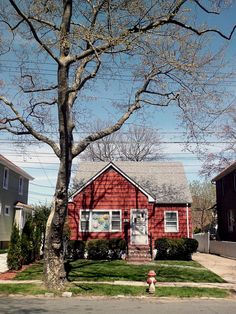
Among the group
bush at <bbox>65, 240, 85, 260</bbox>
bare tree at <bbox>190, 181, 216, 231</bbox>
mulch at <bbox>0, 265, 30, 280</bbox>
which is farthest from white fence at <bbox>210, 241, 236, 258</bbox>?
bare tree at <bbox>190, 181, 216, 231</bbox>

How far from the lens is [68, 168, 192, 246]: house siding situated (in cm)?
2551

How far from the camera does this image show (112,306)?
10570 millimetres

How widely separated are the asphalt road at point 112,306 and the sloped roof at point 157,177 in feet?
47.6

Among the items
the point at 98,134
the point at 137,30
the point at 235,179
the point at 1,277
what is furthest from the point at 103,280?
the point at 235,179

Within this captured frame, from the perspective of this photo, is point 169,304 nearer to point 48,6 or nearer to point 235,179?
point 48,6

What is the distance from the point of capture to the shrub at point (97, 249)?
22906 mm

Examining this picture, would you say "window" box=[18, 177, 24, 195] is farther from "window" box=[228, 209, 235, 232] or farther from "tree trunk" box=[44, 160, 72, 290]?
"tree trunk" box=[44, 160, 72, 290]

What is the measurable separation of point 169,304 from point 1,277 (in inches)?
295

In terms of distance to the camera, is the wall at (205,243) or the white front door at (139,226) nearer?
the white front door at (139,226)

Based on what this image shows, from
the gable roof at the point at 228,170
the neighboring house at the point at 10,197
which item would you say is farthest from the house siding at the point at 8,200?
the gable roof at the point at 228,170

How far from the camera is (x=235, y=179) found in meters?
29.9

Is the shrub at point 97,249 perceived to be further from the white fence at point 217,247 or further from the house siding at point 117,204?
the white fence at point 217,247

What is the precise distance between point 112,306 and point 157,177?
18665mm

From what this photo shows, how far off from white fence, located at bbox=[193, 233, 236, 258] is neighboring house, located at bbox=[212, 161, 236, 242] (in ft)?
5.59
